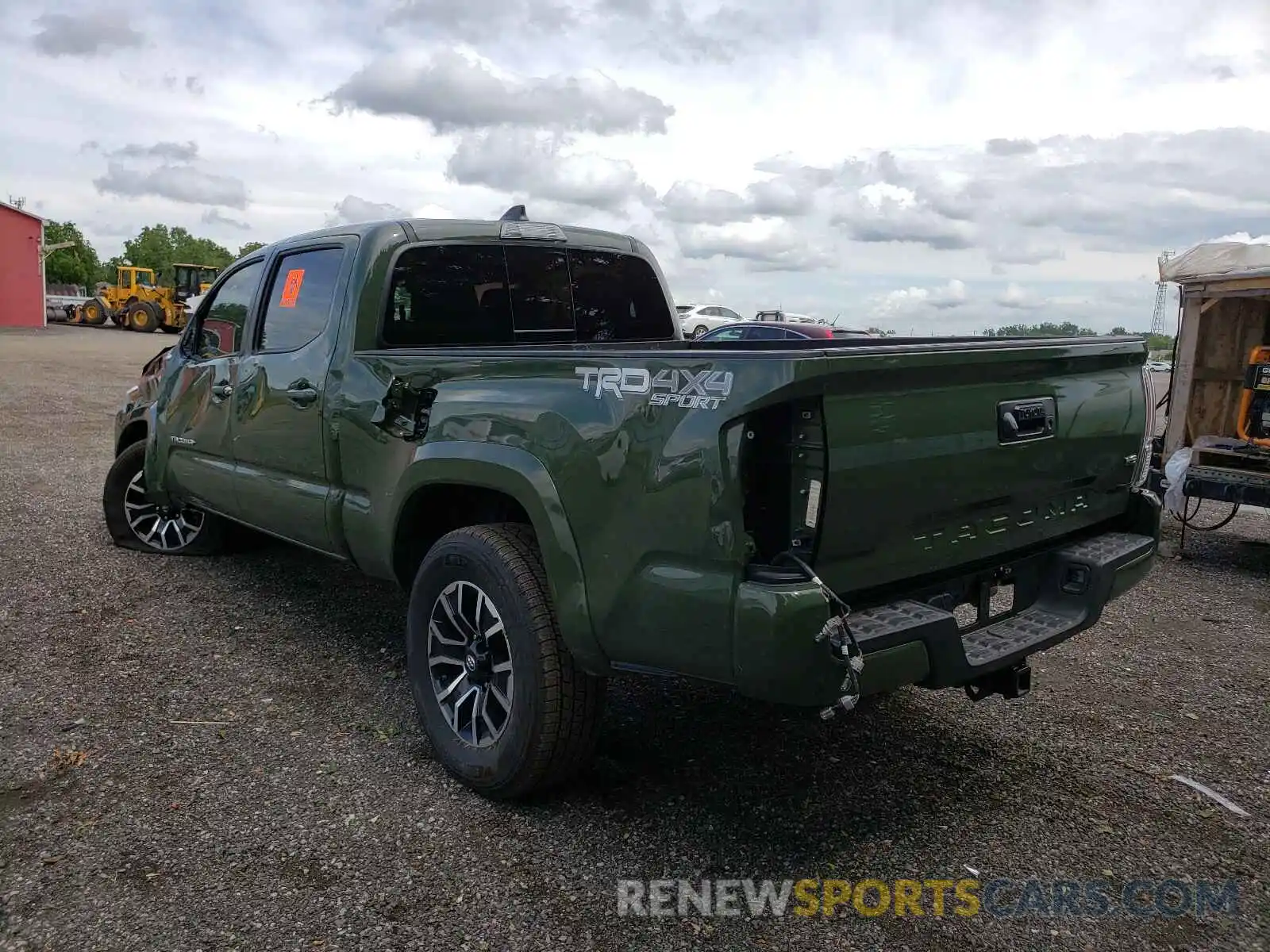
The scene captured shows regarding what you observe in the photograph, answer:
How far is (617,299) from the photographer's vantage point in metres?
4.86

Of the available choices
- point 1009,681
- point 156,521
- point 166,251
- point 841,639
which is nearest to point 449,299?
point 841,639

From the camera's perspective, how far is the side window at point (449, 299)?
4.08 meters

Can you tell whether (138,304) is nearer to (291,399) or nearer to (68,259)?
(291,399)

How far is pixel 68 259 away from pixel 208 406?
301 ft

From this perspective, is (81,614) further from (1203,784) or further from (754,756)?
(1203,784)

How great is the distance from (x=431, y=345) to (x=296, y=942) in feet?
7.78

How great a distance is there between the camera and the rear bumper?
2.44m

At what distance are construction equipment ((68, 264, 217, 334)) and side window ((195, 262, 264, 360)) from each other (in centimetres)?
3187

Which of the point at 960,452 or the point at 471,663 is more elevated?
the point at 960,452

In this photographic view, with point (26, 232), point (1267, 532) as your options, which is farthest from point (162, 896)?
point (26, 232)

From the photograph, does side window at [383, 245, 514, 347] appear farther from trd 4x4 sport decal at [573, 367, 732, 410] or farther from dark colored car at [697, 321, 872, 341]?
dark colored car at [697, 321, 872, 341]

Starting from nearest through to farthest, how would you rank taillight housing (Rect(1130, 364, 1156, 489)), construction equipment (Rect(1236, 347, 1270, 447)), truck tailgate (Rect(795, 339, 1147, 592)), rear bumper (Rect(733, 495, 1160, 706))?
rear bumper (Rect(733, 495, 1160, 706)) → truck tailgate (Rect(795, 339, 1147, 592)) → taillight housing (Rect(1130, 364, 1156, 489)) → construction equipment (Rect(1236, 347, 1270, 447))

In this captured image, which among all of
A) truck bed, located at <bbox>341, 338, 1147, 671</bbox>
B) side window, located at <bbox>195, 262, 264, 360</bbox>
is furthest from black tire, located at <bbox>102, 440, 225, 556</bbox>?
truck bed, located at <bbox>341, 338, 1147, 671</bbox>

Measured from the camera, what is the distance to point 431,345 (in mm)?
4125
